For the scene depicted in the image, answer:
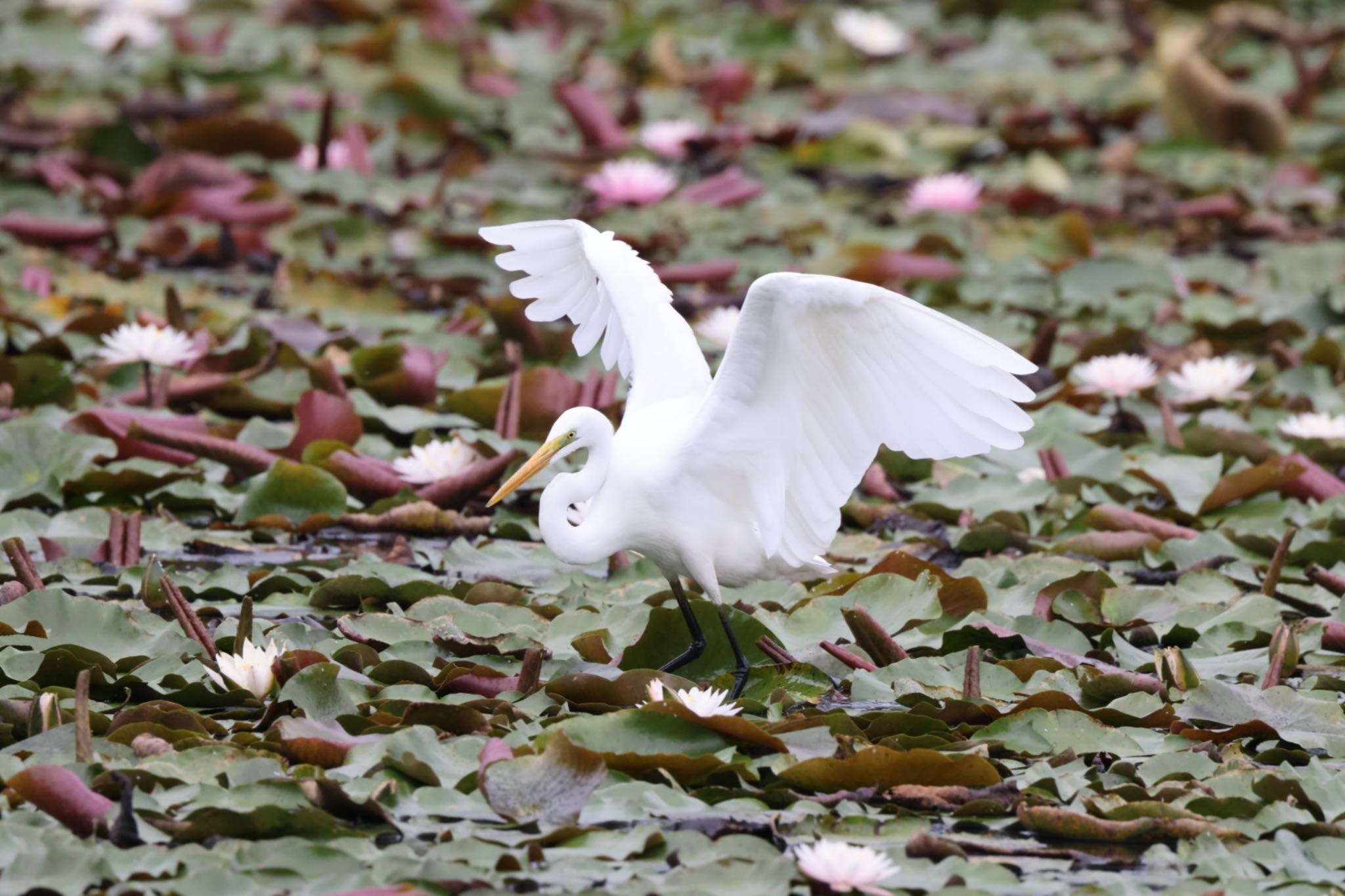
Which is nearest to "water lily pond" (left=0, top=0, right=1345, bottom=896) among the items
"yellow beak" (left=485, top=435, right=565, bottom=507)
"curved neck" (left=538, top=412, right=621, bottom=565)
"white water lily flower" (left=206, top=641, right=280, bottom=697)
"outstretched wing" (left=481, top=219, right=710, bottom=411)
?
"white water lily flower" (left=206, top=641, right=280, bottom=697)

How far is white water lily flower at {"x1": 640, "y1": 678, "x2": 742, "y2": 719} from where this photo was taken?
3.46 m

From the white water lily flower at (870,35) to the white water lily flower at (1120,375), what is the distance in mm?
6241

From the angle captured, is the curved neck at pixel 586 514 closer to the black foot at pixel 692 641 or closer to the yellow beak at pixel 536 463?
the yellow beak at pixel 536 463

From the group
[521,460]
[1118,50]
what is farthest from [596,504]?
[1118,50]

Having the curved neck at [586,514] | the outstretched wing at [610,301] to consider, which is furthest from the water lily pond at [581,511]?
the outstretched wing at [610,301]

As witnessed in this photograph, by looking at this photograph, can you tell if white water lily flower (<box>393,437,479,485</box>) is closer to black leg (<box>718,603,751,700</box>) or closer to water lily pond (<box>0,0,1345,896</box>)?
water lily pond (<box>0,0,1345,896</box>)

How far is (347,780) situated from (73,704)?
0.70m

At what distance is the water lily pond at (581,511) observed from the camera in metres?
3.15

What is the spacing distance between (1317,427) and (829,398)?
224cm

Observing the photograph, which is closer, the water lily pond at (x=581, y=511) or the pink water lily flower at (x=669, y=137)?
the water lily pond at (x=581, y=511)

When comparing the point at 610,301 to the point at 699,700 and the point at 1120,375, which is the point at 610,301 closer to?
the point at 699,700

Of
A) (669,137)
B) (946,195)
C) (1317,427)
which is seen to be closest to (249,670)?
(1317,427)

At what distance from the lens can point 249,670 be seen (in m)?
3.60

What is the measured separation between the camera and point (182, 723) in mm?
3416
